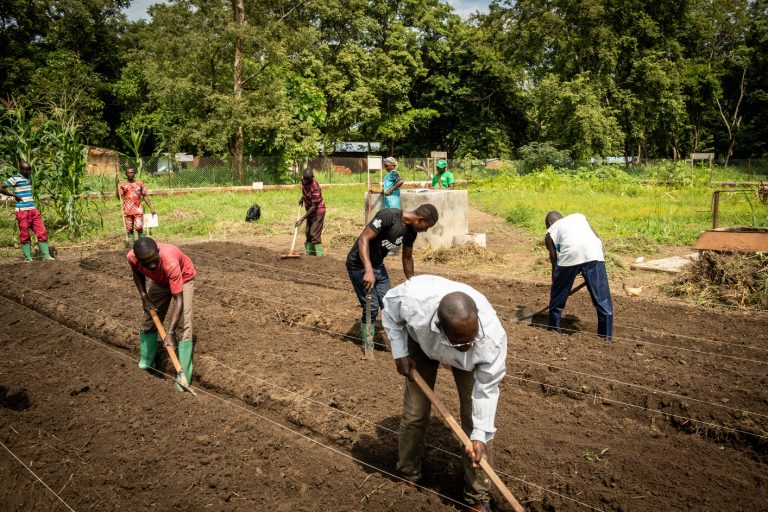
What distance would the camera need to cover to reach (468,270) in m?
9.57

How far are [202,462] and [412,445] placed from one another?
142cm

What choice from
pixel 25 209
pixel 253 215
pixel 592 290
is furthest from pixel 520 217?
pixel 25 209

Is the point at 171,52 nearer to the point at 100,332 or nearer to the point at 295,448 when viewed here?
the point at 100,332

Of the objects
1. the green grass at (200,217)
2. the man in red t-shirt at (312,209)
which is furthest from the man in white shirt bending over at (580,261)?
the green grass at (200,217)

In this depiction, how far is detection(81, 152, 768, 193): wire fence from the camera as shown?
22.2 m

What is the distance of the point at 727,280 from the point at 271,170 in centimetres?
2045

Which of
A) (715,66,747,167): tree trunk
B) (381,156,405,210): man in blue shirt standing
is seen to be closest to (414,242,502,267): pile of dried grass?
(381,156,405,210): man in blue shirt standing

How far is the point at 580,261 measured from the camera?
5.59 meters

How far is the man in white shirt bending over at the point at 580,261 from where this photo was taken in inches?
220

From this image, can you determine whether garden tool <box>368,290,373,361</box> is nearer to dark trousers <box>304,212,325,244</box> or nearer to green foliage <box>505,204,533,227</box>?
dark trousers <box>304,212,325,244</box>

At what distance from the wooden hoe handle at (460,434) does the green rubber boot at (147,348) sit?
10.1ft

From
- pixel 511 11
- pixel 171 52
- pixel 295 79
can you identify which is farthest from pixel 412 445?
pixel 511 11

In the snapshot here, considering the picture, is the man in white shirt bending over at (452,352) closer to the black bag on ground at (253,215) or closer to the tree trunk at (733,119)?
the black bag on ground at (253,215)

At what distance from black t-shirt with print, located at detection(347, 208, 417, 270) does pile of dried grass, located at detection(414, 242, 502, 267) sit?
5.05 metres
